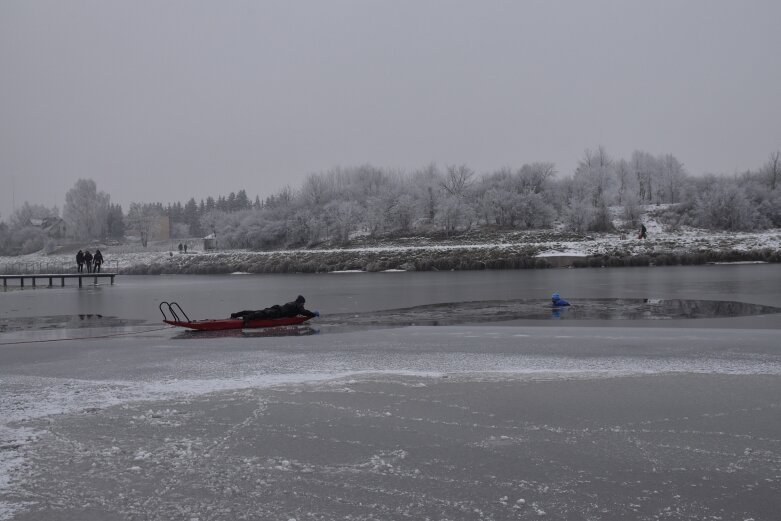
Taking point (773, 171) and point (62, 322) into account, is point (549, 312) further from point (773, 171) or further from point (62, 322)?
point (773, 171)

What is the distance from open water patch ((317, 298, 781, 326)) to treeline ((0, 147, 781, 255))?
57654 mm

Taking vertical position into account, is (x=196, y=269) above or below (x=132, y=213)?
below

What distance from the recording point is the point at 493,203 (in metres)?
85.4

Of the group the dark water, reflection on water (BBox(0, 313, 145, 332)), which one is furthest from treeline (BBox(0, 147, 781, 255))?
reflection on water (BBox(0, 313, 145, 332))

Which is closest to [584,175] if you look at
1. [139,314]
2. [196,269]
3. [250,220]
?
[250,220]

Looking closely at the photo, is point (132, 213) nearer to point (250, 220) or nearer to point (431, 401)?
point (250, 220)

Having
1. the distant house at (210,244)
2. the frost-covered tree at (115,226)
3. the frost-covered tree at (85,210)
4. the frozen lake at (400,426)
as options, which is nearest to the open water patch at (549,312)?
the frozen lake at (400,426)

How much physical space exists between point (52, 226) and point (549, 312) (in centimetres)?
13902

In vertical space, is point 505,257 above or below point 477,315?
above

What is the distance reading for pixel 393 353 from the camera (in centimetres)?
1108

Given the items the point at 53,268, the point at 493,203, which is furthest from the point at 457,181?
the point at 53,268

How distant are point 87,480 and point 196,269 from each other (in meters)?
60.1

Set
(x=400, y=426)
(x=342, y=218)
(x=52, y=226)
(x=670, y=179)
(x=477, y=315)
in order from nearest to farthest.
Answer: (x=400, y=426) < (x=477, y=315) < (x=342, y=218) < (x=670, y=179) < (x=52, y=226)

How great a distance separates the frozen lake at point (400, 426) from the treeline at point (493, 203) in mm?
68107
